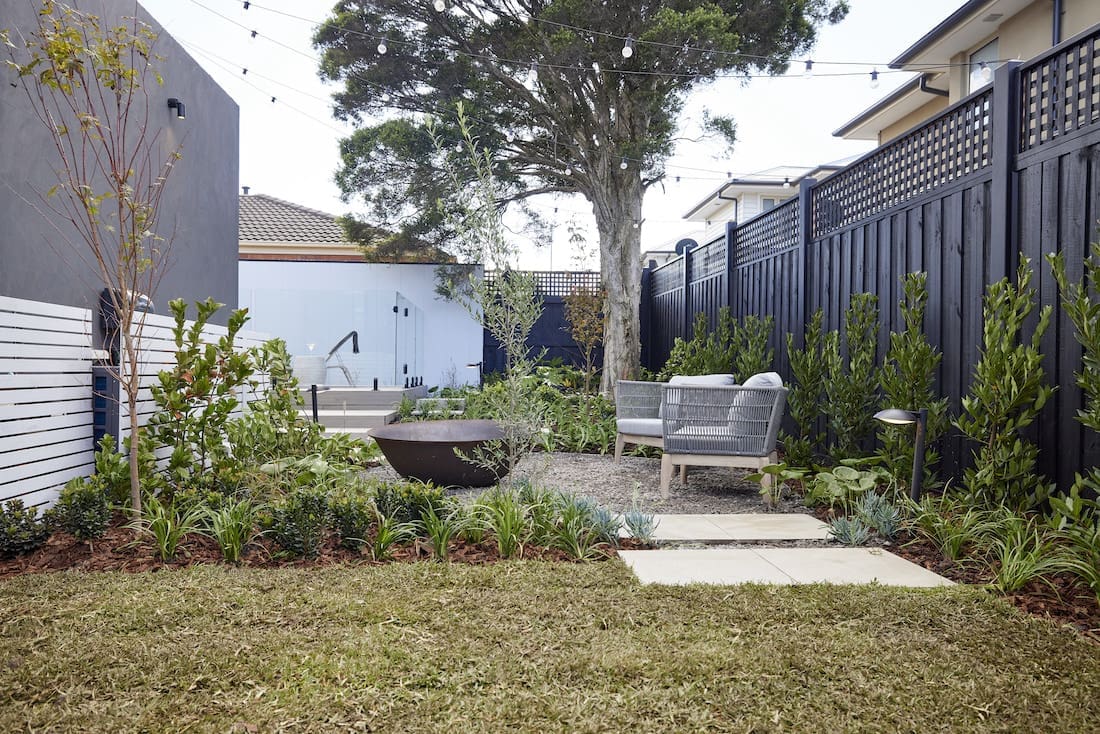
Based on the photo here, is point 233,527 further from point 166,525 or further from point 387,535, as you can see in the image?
Answer: point 387,535

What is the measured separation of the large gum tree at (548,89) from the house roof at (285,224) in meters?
4.70

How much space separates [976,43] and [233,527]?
9.45 meters

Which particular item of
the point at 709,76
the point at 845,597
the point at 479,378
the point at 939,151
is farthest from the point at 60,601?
the point at 479,378

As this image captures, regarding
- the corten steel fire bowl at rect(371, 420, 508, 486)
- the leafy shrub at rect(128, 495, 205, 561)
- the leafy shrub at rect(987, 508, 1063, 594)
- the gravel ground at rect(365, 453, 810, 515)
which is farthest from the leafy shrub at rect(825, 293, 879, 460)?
the leafy shrub at rect(128, 495, 205, 561)

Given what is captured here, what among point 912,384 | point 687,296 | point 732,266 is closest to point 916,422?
point 912,384

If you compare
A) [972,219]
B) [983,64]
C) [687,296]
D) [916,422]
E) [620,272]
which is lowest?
[916,422]

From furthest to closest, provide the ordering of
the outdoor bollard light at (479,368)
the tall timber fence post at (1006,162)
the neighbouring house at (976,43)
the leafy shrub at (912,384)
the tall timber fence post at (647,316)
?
the tall timber fence post at (647,316) < the outdoor bollard light at (479,368) < the neighbouring house at (976,43) < the leafy shrub at (912,384) < the tall timber fence post at (1006,162)

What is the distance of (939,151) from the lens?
410cm

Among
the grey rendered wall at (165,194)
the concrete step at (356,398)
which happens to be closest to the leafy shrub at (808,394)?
the concrete step at (356,398)

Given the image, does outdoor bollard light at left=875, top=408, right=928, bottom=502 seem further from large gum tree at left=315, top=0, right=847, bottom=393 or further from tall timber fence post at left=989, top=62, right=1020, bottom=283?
large gum tree at left=315, top=0, right=847, bottom=393

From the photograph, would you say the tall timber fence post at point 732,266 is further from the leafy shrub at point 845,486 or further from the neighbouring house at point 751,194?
the neighbouring house at point 751,194

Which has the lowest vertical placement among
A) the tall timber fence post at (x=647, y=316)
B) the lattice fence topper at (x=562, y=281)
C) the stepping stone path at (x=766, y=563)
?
the stepping stone path at (x=766, y=563)

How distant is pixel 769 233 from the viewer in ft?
22.2

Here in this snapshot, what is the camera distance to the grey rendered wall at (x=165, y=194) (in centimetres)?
381
